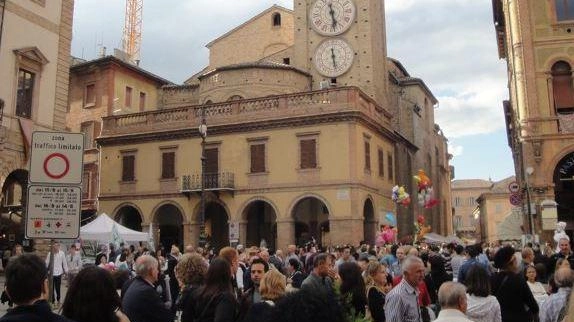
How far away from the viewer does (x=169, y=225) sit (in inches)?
1321

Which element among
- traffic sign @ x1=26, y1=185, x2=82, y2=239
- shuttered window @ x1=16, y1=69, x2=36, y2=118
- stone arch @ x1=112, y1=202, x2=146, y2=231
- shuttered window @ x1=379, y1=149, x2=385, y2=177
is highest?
shuttered window @ x1=16, y1=69, x2=36, y2=118

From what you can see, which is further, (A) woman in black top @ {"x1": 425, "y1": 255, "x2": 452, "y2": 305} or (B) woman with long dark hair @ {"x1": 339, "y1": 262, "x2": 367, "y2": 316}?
(A) woman in black top @ {"x1": 425, "y1": 255, "x2": 452, "y2": 305}

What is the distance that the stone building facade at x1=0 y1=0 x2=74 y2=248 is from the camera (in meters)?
20.5

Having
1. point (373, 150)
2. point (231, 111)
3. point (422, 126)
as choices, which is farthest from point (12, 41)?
point (422, 126)

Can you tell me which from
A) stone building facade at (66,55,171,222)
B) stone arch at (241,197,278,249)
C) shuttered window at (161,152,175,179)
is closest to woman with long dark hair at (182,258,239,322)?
stone arch at (241,197,278,249)

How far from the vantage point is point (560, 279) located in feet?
19.6

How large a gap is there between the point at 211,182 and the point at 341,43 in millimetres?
Result: 12572

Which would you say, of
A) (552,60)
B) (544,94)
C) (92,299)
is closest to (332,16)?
(552,60)

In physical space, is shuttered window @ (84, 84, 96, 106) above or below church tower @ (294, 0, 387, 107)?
below

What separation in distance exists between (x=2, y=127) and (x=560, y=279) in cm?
1935

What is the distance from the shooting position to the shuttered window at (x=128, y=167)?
3331cm

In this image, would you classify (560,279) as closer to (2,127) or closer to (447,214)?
(2,127)

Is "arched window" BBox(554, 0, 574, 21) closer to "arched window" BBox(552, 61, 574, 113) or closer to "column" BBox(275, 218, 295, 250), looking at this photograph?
"arched window" BBox(552, 61, 574, 113)

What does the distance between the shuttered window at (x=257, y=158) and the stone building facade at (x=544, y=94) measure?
41.7 ft
